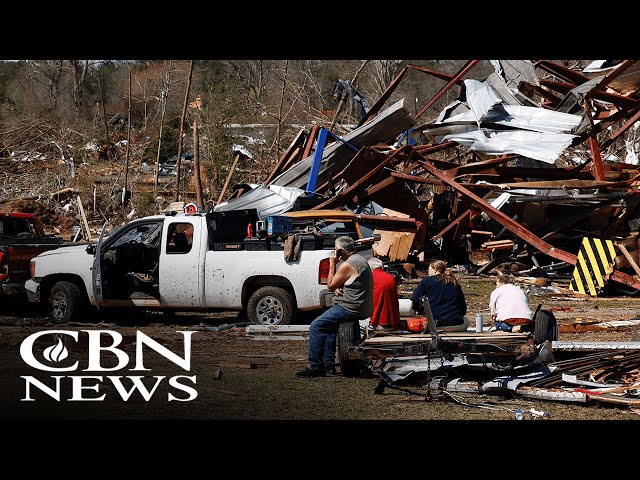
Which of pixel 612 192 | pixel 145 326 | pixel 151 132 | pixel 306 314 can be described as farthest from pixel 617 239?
pixel 151 132

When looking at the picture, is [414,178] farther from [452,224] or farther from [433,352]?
[433,352]

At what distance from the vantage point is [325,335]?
9.79 metres

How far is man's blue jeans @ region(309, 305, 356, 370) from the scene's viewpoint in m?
9.67

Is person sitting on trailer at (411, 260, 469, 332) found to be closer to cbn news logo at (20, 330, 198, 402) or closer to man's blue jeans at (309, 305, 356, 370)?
man's blue jeans at (309, 305, 356, 370)

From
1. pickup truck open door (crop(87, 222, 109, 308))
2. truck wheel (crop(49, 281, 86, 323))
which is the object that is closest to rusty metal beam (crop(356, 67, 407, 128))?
pickup truck open door (crop(87, 222, 109, 308))

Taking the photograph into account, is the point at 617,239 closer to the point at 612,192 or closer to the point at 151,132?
the point at 612,192

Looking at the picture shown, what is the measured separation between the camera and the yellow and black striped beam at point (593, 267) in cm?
1710

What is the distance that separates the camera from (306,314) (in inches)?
533

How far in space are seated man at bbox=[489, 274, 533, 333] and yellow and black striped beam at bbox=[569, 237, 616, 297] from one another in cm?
749

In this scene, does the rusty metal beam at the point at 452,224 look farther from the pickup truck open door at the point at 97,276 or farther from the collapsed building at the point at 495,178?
the pickup truck open door at the point at 97,276

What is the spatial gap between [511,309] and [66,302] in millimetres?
6913

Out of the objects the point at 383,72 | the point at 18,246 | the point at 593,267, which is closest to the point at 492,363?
the point at 18,246

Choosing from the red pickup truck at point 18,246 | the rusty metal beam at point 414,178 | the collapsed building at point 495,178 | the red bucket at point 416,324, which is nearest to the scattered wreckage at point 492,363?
the red bucket at point 416,324

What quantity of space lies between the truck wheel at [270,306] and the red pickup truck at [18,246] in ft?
13.9
